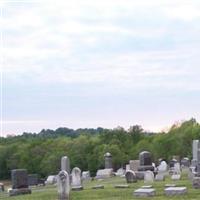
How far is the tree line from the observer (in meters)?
75.4

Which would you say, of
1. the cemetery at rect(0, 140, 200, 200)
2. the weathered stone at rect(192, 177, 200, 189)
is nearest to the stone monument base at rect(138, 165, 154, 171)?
the cemetery at rect(0, 140, 200, 200)

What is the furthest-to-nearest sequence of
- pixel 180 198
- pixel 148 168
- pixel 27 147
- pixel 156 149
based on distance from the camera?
pixel 27 147, pixel 156 149, pixel 148 168, pixel 180 198

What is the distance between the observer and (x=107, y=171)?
39469 millimetres

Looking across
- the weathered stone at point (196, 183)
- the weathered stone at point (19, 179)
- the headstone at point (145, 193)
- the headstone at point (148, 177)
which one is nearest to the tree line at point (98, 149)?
the headstone at point (148, 177)

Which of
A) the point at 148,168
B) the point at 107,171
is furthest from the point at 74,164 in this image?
the point at 148,168

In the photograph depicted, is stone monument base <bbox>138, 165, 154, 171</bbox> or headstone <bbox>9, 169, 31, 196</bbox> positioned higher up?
stone monument base <bbox>138, 165, 154, 171</bbox>

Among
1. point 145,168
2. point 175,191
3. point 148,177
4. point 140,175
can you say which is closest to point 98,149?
point 145,168

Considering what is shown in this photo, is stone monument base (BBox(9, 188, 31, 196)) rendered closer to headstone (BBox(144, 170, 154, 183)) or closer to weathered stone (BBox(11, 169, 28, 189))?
weathered stone (BBox(11, 169, 28, 189))

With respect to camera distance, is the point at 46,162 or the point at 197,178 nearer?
the point at 197,178

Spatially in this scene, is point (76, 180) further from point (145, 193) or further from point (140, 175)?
point (145, 193)

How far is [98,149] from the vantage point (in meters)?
81.9

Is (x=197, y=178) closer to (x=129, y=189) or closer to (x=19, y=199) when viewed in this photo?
(x=129, y=189)

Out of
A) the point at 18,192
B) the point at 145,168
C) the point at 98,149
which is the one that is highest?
the point at 98,149

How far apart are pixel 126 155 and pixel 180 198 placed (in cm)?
5709
